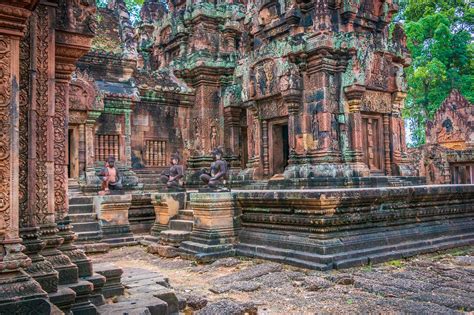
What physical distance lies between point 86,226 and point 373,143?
24.9 ft

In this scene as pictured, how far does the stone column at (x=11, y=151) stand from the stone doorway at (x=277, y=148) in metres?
9.45

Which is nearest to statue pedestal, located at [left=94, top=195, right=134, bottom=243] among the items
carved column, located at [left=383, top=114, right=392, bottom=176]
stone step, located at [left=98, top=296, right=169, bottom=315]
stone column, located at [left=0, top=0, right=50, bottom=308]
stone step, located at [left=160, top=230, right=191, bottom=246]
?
stone step, located at [left=160, top=230, right=191, bottom=246]

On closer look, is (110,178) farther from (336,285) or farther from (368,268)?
(336,285)

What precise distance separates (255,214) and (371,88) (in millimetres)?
5655

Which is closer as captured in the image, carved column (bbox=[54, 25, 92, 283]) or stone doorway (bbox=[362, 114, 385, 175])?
carved column (bbox=[54, 25, 92, 283])

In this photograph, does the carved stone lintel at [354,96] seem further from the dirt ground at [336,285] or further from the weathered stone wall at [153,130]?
the weathered stone wall at [153,130]

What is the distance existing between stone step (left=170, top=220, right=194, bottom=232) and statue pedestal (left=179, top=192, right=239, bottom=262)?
0.47 metres

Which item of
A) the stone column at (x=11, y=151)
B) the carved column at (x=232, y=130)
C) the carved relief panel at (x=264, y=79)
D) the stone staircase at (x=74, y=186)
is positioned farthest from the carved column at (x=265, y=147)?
the stone column at (x=11, y=151)

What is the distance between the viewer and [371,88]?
11406 millimetres

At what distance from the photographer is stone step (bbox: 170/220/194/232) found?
8352mm

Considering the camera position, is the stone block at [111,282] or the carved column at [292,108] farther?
the carved column at [292,108]

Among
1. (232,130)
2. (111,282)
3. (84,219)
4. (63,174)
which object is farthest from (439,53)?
(63,174)

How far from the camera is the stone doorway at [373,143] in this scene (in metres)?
11.6

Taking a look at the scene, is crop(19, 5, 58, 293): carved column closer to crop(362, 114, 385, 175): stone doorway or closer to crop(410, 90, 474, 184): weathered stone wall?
crop(362, 114, 385, 175): stone doorway
